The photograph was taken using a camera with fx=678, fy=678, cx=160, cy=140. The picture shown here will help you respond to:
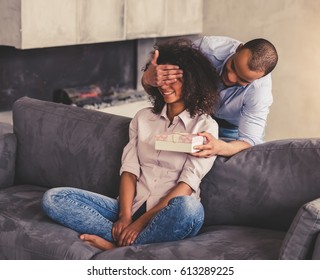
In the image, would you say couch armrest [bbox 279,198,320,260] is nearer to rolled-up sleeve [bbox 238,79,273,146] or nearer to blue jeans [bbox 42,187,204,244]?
blue jeans [bbox 42,187,204,244]

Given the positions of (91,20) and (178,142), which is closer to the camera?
(178,142)

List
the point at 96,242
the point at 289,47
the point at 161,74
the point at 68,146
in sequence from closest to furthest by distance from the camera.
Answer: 1. the point at 96,242
2. the point at 161,74
3. the point at 68,146
4. the point at 289,47

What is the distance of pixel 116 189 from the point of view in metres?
2.66

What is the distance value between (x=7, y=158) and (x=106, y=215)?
640mm

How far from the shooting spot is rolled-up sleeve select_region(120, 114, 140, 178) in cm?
249

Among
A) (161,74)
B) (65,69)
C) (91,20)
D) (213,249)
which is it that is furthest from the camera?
(65,69)

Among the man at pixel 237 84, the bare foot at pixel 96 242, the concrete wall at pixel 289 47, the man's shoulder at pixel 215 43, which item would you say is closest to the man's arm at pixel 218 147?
the man at pixel 237 84

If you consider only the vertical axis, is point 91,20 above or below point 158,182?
above

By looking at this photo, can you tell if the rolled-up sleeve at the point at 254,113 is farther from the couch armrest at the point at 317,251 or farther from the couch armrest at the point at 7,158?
the couch armrest at the point at 7,158

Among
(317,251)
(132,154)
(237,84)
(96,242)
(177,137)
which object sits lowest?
(96,242)

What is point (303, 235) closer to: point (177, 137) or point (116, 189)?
→ point (177, 137)

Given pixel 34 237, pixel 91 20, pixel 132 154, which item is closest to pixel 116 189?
pixel 132 154

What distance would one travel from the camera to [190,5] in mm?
5062
